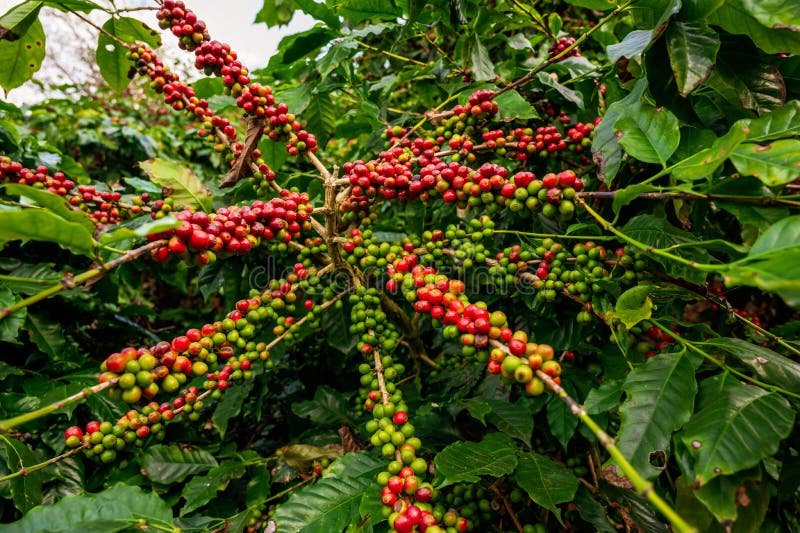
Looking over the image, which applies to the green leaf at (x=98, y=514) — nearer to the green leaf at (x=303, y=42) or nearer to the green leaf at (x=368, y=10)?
the green leaf at (x=303, y=42)

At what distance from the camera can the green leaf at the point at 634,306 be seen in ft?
3.60

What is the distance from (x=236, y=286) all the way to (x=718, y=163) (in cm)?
192

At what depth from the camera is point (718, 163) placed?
87 cm

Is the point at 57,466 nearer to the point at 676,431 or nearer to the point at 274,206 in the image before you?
the point at 274,206

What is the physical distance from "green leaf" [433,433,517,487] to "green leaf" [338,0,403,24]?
5.99 feet

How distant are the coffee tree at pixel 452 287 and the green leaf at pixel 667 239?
0.03ft

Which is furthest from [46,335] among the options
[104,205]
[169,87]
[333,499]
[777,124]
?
[777,124]

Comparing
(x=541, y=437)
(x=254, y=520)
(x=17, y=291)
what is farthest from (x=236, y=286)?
(x=541, y=437)

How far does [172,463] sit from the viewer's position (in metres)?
1.75

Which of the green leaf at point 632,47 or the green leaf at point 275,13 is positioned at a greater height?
the green leaf at point 275,13

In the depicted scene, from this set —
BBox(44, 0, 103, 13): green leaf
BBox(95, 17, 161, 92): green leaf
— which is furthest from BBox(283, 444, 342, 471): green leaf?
BBox(44, 0, 103, 13): green leaf

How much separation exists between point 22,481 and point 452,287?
1.42 m

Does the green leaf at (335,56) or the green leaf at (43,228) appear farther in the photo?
the green leaf at (335,56)

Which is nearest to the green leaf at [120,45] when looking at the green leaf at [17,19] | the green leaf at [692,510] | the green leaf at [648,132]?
the green leaf at [17,19]
